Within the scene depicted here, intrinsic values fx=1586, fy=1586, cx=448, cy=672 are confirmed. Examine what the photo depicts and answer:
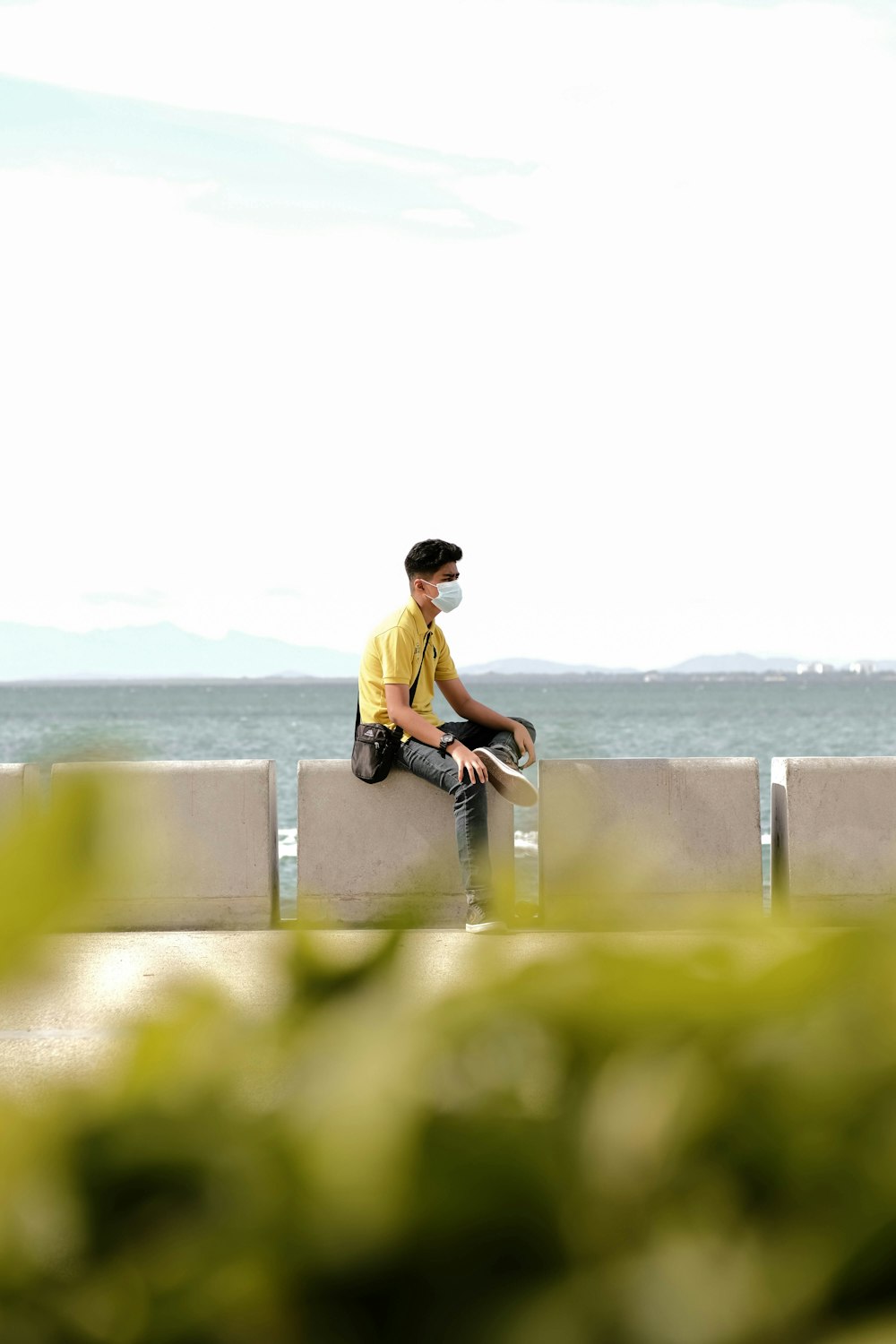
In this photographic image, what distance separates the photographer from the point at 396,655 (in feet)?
27.5

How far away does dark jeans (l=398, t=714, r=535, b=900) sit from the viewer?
838cm

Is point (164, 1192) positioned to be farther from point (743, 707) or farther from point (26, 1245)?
point (743, 707)

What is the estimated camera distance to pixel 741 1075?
63 cm

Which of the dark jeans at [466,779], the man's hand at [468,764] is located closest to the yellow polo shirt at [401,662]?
the dark jeans at [466,779]

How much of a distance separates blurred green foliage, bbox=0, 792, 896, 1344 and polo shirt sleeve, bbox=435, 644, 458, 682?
8.05 metres

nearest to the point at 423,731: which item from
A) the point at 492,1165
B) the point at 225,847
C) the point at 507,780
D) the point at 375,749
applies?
the point at 375,749

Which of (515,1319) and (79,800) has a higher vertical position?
(79,800)

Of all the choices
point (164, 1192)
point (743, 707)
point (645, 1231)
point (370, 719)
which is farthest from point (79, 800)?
point (743, 707)

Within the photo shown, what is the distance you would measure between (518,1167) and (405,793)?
837 centimetres

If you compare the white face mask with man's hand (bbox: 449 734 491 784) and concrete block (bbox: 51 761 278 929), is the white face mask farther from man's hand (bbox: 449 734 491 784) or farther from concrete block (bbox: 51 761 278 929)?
concrete block (bbox: 51 761 278 929)

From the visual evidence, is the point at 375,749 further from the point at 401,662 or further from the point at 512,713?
the point at 512,713

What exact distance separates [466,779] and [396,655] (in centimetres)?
76

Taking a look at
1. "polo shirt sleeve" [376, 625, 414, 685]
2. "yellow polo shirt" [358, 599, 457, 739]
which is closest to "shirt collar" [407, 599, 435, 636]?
"yellow polo shirt" [358, 599, 457, 739]

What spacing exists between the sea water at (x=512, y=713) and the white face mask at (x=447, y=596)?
5.10ft
